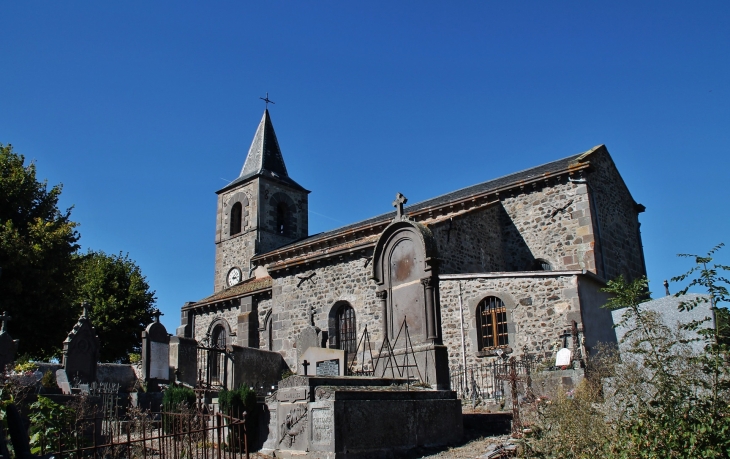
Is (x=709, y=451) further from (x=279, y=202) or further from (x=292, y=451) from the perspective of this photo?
(x=279, y=202)

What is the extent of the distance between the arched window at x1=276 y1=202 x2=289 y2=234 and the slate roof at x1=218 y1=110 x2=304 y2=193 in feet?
4.83

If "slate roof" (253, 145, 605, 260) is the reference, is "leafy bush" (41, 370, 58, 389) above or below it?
below

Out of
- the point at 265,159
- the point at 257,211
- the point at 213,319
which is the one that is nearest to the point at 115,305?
the point at 213,319

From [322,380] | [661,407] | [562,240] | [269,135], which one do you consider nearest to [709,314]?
[661,407]

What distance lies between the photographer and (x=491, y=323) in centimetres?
1581

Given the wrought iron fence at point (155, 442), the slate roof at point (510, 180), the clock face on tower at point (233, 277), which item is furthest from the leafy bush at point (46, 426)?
the clock face on tower at point (233, 277)

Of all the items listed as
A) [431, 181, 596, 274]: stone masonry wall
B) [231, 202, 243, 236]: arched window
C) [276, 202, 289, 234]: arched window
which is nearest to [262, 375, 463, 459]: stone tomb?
[431, 181, 596, 274]: stone masonry wall

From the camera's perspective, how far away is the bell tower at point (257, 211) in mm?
36688

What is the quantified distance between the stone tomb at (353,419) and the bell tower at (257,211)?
26.8 metres

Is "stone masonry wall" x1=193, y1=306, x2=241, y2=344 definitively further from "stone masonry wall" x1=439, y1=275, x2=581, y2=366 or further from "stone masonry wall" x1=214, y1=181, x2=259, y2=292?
"stone masonry wall" x1=439, y1=275, x2=581, y2=366

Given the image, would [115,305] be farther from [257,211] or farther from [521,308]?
[521,308]

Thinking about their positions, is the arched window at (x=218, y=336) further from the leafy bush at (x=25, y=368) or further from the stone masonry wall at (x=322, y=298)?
the leafy bush at (x=25, y=368)

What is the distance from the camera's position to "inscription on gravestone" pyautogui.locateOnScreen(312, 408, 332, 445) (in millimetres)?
8625

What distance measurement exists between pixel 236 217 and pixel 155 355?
22.3m
